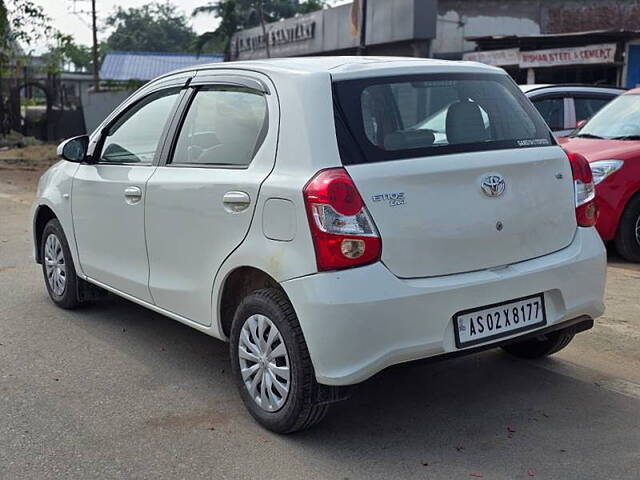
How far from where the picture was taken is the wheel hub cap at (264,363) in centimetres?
381

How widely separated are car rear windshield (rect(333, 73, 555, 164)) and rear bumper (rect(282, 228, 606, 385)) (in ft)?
1.86

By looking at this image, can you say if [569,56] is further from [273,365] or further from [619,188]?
[273,365]

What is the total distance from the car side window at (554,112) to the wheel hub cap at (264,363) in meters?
7.44

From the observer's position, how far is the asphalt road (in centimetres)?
359

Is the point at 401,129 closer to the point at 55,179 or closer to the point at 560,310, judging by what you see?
the point at 560,310

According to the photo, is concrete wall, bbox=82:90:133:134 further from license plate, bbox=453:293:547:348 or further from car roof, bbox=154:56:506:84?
license plate, bbox=453:293:547:348

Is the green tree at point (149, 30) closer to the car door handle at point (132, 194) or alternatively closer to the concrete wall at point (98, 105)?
the concrete wall at point (98, 105)

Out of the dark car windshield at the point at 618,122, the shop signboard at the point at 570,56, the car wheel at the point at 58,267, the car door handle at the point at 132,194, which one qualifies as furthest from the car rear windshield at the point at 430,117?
the shop signboard at the point at 570,56

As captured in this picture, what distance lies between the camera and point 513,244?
3.88 meters

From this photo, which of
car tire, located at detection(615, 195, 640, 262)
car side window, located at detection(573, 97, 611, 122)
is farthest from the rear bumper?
car side window, located at detection(573, 97, 611, 122)

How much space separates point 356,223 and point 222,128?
119 centimetres

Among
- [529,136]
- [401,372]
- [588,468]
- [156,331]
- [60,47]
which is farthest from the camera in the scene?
[60,47]

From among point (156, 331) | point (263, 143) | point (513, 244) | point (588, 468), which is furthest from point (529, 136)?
point (156, 331)

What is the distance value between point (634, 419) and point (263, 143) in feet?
7.33
